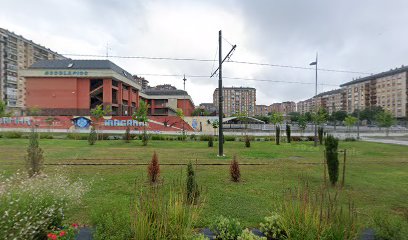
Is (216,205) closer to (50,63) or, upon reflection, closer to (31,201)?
(31,201)

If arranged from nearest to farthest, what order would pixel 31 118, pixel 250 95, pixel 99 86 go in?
pixel 31 118 → pixel 99 86 → pixel 250 95

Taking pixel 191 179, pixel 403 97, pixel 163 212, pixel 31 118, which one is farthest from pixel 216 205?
pixel 403 97

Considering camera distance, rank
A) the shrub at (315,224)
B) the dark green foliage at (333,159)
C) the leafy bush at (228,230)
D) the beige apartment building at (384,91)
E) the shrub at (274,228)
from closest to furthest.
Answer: the shrub at (315,224) → the leafy bush at (228,230) → the shrub at (274,228) → the dark green foliage at (333,159) → the beige apartment building at (384,91)

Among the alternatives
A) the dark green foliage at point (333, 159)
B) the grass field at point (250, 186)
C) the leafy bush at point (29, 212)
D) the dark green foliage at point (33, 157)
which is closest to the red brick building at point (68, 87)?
the grass field at point (250, 186)

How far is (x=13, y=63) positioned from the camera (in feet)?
262

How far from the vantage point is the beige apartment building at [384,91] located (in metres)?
94.2

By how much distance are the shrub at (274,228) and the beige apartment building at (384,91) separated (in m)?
102

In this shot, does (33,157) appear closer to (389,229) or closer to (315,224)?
(315,224)

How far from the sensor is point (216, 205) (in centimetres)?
542

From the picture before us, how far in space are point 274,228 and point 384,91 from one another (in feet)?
425

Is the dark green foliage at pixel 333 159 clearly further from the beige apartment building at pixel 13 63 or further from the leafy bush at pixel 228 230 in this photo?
the beige apartment building at pixel 13 63

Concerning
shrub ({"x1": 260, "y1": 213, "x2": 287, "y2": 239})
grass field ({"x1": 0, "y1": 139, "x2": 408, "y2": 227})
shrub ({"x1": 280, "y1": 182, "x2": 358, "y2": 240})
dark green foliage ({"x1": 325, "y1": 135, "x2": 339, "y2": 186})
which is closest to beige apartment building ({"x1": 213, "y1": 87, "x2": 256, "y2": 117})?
grass field ({"x1": 0, "y1": 139, "x2": 408, "y2": 227})

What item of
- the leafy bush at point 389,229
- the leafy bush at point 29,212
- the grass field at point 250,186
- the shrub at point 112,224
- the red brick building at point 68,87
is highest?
the red brick building at point 68,87

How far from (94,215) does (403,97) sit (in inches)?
4909
